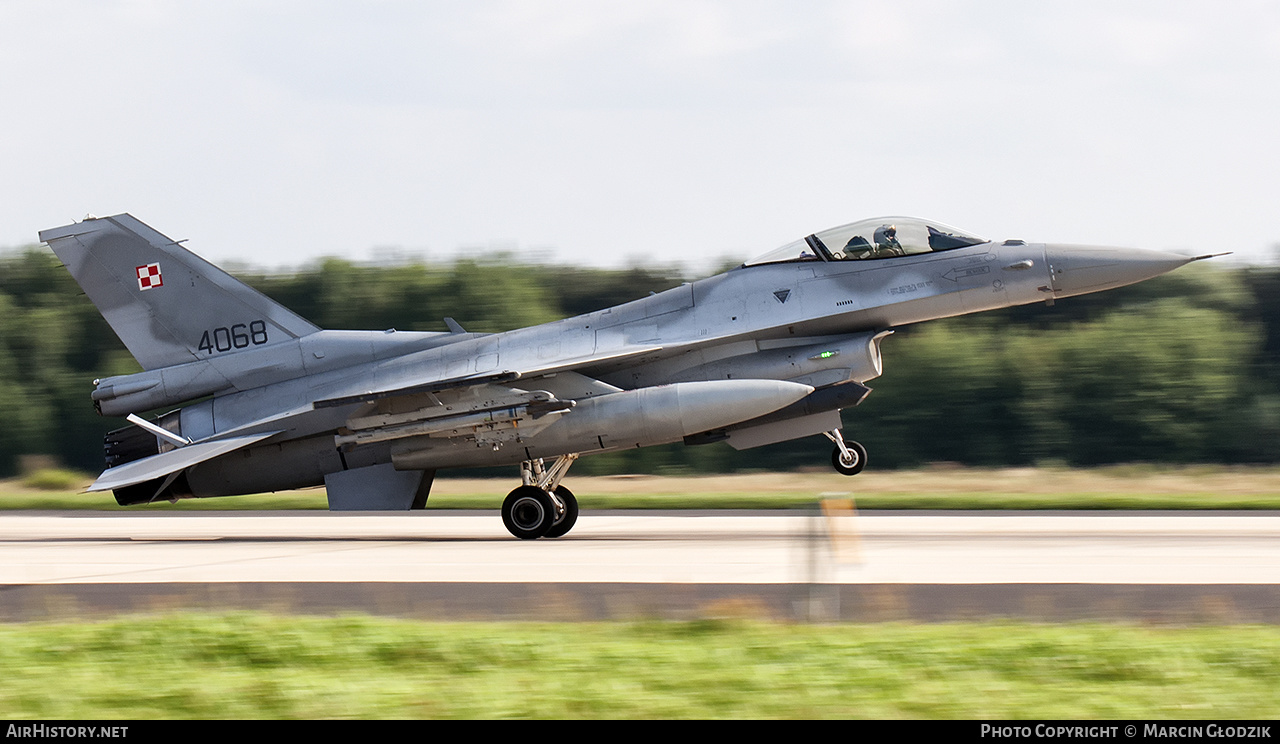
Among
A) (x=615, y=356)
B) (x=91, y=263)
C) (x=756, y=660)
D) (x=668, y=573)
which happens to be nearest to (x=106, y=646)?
(x=756, y=660)

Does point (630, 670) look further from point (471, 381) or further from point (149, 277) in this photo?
point (149, 277)

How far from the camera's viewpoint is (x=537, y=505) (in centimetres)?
1571

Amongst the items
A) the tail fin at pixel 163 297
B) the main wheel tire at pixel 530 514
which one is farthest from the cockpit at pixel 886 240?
the tail fin at pixel 163 297

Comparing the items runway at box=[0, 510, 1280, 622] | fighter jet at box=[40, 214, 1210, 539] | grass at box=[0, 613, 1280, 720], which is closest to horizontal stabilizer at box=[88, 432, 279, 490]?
fighter jet at box=[40, 214, 1210, 539]

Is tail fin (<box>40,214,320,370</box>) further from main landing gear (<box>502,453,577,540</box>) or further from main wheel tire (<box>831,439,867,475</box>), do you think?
main wheel tire (<box>831,439,867,475</box>)

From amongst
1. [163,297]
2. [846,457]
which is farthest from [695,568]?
[163,297]

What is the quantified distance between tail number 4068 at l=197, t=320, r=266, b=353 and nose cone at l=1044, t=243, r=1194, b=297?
32.6 feet

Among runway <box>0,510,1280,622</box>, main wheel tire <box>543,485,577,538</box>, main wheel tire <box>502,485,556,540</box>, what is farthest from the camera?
main wheel tire <box>543,485,577,538</box>

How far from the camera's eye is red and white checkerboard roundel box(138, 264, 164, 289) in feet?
54.9

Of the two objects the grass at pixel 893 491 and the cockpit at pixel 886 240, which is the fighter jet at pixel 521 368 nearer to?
the cockpit at pixel 886 240

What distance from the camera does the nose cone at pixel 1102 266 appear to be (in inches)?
576

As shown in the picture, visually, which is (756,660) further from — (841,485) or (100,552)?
(841,485)

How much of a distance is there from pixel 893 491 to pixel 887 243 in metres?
10.9

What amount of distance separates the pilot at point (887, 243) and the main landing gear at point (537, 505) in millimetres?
4458
